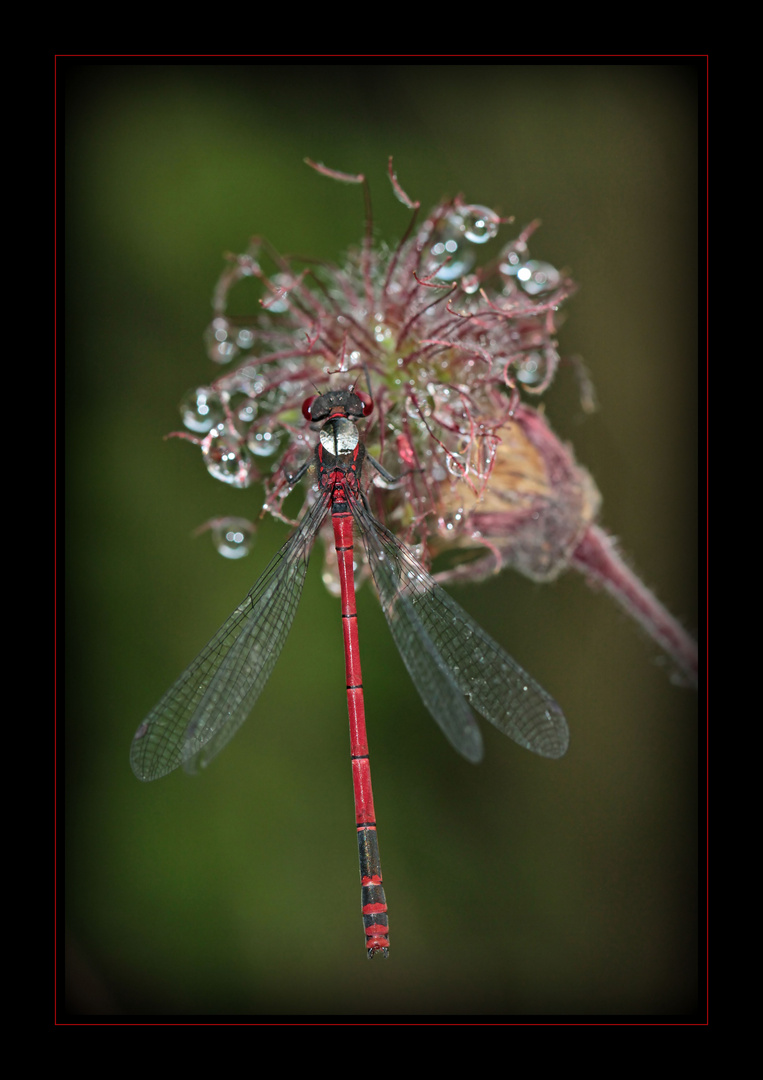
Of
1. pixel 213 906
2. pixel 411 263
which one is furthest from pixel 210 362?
pixel 213 906

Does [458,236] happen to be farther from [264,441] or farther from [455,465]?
[264,441]

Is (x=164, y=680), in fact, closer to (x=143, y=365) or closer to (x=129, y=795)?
(x=129, y=795)

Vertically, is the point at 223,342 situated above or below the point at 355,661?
above

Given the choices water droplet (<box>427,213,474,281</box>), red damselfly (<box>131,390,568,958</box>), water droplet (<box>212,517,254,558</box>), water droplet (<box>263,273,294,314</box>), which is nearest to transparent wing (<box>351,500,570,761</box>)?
red damselfly (<box>131,390,568,958</box>)

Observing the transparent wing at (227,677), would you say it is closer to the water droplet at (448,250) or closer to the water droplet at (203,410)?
the water droplet at (203,410)

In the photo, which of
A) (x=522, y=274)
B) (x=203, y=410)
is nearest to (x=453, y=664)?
(x=203, y=410)

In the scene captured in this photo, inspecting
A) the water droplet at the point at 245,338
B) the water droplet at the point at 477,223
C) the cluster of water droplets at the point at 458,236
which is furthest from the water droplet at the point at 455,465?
the water droplet at the point at 245,338

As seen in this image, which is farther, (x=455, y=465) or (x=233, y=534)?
(x=233, y=534)
